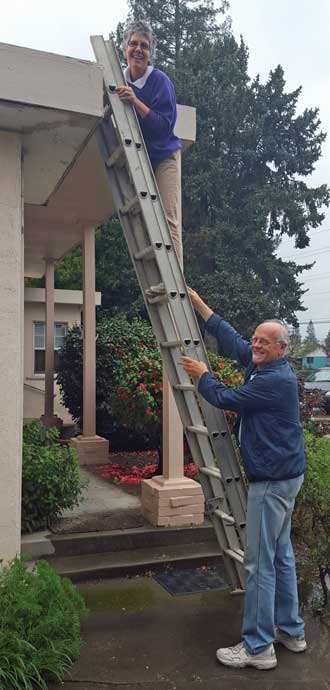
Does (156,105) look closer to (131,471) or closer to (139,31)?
(139,31)

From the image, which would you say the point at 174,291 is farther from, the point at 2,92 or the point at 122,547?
the point at 122,547

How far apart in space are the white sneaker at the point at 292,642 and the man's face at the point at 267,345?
1.58 meters

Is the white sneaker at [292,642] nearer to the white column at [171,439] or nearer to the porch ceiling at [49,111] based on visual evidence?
the white column at [171,439]

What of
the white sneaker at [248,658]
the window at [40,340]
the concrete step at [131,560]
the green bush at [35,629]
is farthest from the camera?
the window at [40,340]

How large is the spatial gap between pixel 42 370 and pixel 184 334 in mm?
11568

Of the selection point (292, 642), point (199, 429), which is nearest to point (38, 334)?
point (199, 429)

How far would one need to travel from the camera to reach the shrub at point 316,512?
4094mm

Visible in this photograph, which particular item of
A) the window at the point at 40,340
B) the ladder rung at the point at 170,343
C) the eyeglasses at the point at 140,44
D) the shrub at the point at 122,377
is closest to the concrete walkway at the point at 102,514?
the shrub at the point at 122,377

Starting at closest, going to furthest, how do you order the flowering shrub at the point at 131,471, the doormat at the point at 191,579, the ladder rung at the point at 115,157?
the ladder rung at the point at 115,157, the doormat at the point at 191,579, the flowering shrub at the point at 131,471

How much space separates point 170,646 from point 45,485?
5.89 ft

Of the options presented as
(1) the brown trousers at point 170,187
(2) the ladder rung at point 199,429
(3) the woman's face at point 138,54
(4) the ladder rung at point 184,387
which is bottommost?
(2) the ladder rung at point 199,429

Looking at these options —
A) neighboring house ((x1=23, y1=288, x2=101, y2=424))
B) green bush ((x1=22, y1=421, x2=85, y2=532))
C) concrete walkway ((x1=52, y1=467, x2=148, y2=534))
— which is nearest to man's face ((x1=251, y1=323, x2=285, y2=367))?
green bush ((x1=22, y1=421, x2=85, y2=532))

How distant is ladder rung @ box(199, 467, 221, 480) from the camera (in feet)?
11.4

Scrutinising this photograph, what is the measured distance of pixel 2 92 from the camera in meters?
3.27
